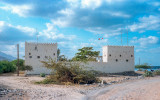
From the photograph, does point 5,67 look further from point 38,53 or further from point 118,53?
point 118,53

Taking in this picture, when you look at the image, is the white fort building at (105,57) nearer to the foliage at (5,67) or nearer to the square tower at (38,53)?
the square tower at (38,53)

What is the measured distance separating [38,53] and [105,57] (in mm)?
11020

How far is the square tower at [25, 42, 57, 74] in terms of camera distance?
25062 millimetres

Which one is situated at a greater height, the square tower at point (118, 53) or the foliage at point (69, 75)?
the square tower at point (118, 53)

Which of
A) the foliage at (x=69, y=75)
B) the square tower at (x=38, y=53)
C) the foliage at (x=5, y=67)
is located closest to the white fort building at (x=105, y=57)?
the square tower at (x=38, y=53)

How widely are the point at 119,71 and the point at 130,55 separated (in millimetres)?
3458

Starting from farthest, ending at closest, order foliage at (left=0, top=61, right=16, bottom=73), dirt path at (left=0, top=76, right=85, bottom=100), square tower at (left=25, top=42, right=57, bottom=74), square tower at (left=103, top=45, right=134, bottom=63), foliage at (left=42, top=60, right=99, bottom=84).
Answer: square tower at (left=103, top=45, right=134, bottom=63)
foliage at (left=0, top=61, right=16, bottom=73)
square tower at (left=25, top=42, right=57, bottom=74)
foliage at (left=42, top=60, right=99, bottom=84)
dirt path at (left=0, top=76, right=85, bottom=100)

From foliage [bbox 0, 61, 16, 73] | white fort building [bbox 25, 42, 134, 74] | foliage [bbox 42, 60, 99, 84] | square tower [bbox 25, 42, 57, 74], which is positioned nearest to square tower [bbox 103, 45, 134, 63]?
white fort building [bbox 25, 42, 134, 74]

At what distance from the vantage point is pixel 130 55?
28.5 m

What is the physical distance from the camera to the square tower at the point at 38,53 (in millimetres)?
25062

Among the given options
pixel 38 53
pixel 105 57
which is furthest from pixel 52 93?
pixel 105 57

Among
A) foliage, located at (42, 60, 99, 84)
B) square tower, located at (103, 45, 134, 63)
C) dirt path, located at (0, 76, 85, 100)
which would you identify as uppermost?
square tower, located at (103, 45, 134, 63)

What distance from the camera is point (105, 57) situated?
2795cm

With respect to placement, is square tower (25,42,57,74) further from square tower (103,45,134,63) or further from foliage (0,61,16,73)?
square tower (103,45,134,63)
